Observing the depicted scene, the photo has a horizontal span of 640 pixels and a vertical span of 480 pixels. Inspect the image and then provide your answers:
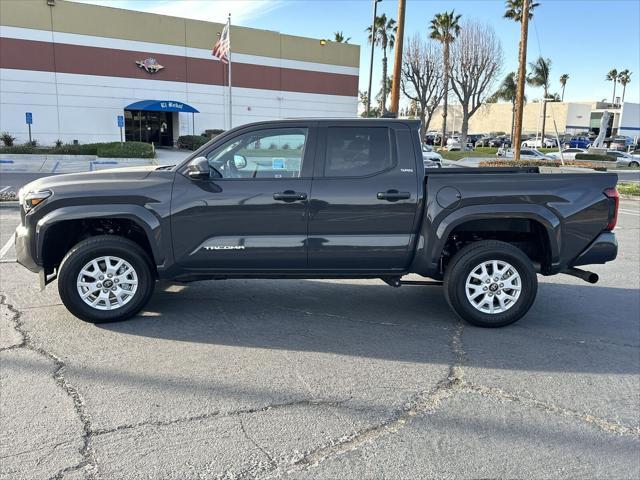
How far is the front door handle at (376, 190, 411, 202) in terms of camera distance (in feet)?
15.6

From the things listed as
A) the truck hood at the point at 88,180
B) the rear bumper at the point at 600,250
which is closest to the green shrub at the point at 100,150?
the truck hood at the point at 88,180

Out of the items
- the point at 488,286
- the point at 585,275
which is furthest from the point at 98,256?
the point at 585,275

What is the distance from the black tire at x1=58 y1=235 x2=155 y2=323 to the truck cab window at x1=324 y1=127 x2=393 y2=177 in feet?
6.18

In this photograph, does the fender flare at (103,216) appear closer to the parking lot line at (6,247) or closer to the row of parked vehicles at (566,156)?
the parking lot line at (6,247)

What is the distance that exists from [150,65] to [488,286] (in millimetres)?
35943

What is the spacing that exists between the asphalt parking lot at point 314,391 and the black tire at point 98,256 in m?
0.13

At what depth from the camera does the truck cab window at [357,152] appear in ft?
15.9

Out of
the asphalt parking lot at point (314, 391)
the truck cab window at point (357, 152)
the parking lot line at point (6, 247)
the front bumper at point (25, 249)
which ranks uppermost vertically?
the truck cab window at point (357, 152)

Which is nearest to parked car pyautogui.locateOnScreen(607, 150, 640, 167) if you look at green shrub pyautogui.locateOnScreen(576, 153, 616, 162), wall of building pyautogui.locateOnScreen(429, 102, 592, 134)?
green shrub pyautogui.locateOnScreen(576, 153, 616, 162)

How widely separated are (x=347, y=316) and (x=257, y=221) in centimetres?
133

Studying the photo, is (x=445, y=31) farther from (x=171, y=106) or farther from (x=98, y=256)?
(x=98, y=256)

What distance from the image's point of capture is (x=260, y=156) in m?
4.86

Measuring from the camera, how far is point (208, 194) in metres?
4.70

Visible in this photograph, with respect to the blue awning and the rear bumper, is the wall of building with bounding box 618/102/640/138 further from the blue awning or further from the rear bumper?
the rear bumper
